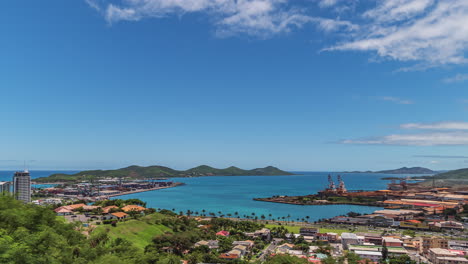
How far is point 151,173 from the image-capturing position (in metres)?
141

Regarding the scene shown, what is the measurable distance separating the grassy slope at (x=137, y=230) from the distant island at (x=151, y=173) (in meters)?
82.5

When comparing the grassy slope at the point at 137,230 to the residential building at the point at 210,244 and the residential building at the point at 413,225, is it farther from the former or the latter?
the residential building at the point at 413,225

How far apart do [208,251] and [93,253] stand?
10579 mm

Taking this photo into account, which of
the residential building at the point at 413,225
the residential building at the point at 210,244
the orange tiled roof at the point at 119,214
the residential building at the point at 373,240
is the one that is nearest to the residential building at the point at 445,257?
the residential building at the point at 373,240

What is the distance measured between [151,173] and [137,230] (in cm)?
12138

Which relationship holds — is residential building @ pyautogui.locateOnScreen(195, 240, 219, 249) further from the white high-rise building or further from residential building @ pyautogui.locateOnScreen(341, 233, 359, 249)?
the white high-rise building

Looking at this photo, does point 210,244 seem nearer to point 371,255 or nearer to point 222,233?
point 222,233

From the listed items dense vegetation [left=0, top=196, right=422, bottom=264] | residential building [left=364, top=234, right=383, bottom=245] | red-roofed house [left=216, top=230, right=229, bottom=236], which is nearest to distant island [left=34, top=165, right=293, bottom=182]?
dense vegetation [left=0, top=196, right=422, bottom=264]

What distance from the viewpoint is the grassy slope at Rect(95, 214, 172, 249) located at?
2150 centimetres

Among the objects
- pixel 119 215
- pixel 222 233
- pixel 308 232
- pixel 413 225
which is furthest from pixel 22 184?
pixel 413 225

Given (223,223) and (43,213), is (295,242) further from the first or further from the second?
(43,213)

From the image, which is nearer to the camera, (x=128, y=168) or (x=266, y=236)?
(x=266, y=236)

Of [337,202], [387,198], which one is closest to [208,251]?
[337,202]

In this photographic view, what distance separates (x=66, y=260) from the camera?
9.02m
